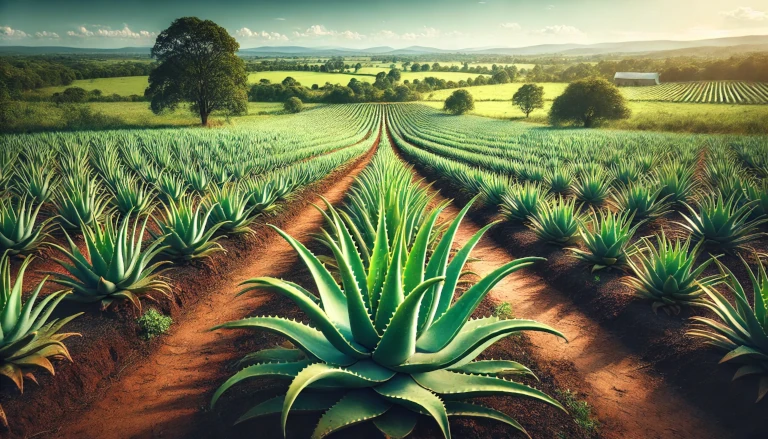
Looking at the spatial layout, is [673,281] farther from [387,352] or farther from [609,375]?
[387,352]

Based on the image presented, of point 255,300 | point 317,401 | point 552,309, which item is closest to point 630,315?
point 552,309

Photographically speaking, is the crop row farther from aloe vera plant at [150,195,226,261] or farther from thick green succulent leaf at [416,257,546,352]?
aloe vera plant at [150,195,226,261]

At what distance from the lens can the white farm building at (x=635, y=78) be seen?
6360 cm

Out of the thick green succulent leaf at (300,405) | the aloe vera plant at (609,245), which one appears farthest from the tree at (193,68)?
the thick green succulent leaf at (300,405)

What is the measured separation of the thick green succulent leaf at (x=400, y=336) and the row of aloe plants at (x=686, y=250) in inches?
108

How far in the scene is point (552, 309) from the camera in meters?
4.99

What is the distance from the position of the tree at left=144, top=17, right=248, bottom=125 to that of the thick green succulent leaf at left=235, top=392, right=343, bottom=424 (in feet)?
114

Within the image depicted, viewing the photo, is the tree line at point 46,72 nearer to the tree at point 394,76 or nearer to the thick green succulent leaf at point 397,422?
the thick green succulent leaf at point 397,422

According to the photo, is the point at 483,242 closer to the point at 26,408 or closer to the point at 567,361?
the point at 567,361

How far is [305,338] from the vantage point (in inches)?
97.6

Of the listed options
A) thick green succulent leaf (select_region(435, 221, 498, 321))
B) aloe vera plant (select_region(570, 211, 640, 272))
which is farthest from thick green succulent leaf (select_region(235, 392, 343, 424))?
aloe vera plant (select_region(570, 211, 640, 272))

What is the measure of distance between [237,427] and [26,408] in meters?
1.65

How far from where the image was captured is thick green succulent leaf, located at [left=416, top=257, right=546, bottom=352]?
249 centimetres

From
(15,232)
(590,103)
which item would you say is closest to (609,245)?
(15,232)
